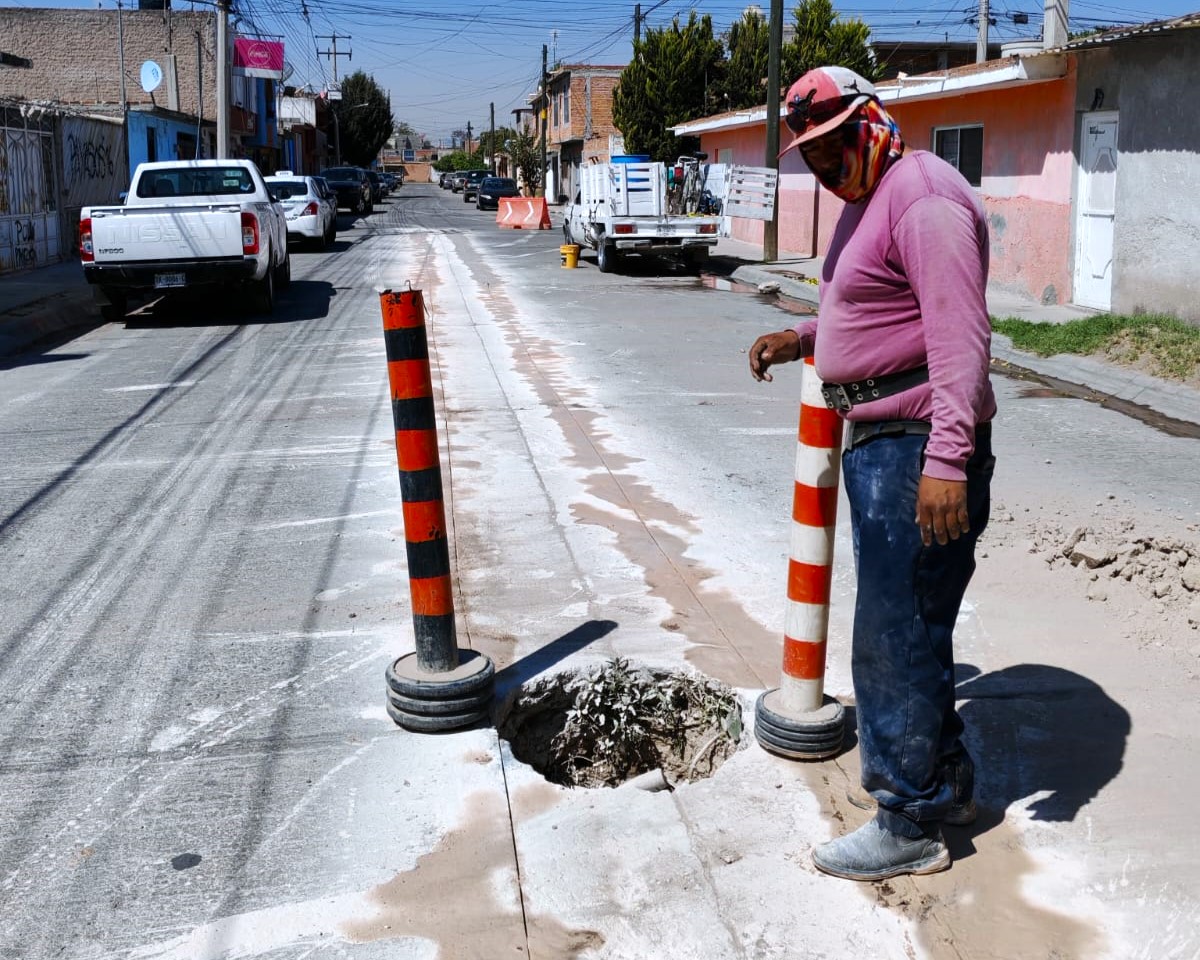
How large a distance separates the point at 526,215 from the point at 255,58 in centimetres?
1602

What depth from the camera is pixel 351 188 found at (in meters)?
48.8

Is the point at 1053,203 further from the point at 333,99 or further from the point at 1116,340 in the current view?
the point at 333,99

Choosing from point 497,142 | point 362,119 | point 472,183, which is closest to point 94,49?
point 472,183

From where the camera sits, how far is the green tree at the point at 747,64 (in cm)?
4091

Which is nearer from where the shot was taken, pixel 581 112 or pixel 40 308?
pixel 40 308

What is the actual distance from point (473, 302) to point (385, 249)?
13154 millimetres

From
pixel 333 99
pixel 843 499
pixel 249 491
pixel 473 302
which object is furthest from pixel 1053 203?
pixel 333 99

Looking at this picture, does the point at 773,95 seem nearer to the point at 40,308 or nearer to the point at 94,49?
the point at 40,308

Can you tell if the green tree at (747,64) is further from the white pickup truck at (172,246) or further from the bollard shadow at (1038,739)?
the bollard shadow at (1038,739)

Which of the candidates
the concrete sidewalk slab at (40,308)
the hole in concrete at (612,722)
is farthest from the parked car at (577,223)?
the hole in concrete at (612,722)

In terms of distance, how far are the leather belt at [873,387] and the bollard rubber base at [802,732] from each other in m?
1.12

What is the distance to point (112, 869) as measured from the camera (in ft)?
11.0

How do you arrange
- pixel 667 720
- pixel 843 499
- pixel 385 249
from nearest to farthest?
1. pixel 667 720
2. pixel 843 499
3. pixel 385 249

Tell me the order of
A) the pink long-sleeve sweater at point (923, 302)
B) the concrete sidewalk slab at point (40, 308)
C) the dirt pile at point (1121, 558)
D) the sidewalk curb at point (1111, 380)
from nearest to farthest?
the pink long-sleeve sweater at point (923, 302) → the dirt pile at point (1121, 558) → the sidewalk curb at point (1111, 380) → the concrete sidewalk slab at point (40, 308)
